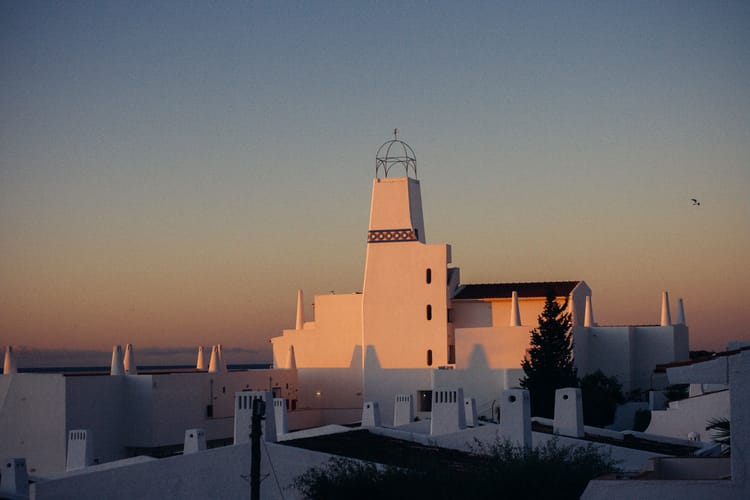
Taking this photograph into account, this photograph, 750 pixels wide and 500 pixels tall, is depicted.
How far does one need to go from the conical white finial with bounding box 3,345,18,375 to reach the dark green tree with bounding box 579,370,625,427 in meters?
24.7

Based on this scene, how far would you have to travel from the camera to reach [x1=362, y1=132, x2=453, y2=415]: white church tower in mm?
58938

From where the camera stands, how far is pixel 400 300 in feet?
196

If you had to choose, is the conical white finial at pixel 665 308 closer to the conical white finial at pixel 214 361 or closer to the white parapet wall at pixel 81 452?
the conical white finial at pixel 214 361

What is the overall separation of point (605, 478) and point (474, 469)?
23.3ft

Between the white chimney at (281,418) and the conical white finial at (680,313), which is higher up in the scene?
the conical white finial at (680,313)

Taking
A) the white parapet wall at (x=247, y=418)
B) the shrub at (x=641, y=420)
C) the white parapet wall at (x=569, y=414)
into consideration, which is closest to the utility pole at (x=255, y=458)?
the white parapet wall at (x=247, y=418)

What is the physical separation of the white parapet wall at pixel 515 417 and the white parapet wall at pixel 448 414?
4.58m

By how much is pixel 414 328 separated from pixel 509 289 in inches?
221

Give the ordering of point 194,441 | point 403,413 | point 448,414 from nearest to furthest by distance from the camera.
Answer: point 194,441 → point 448,414 → point 403,413

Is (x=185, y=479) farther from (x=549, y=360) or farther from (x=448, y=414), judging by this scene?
(x=549, y=360)

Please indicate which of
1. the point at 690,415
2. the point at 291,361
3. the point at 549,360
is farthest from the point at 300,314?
the point at 690,415

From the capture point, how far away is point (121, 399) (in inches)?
2044

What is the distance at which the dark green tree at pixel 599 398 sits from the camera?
50.2m

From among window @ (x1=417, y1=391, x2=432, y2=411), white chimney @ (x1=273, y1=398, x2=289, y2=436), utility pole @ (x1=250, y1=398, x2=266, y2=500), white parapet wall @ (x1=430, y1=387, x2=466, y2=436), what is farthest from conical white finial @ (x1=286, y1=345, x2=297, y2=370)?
utility pole @ (x1=250, y1=398, x2=266, y2=500)
